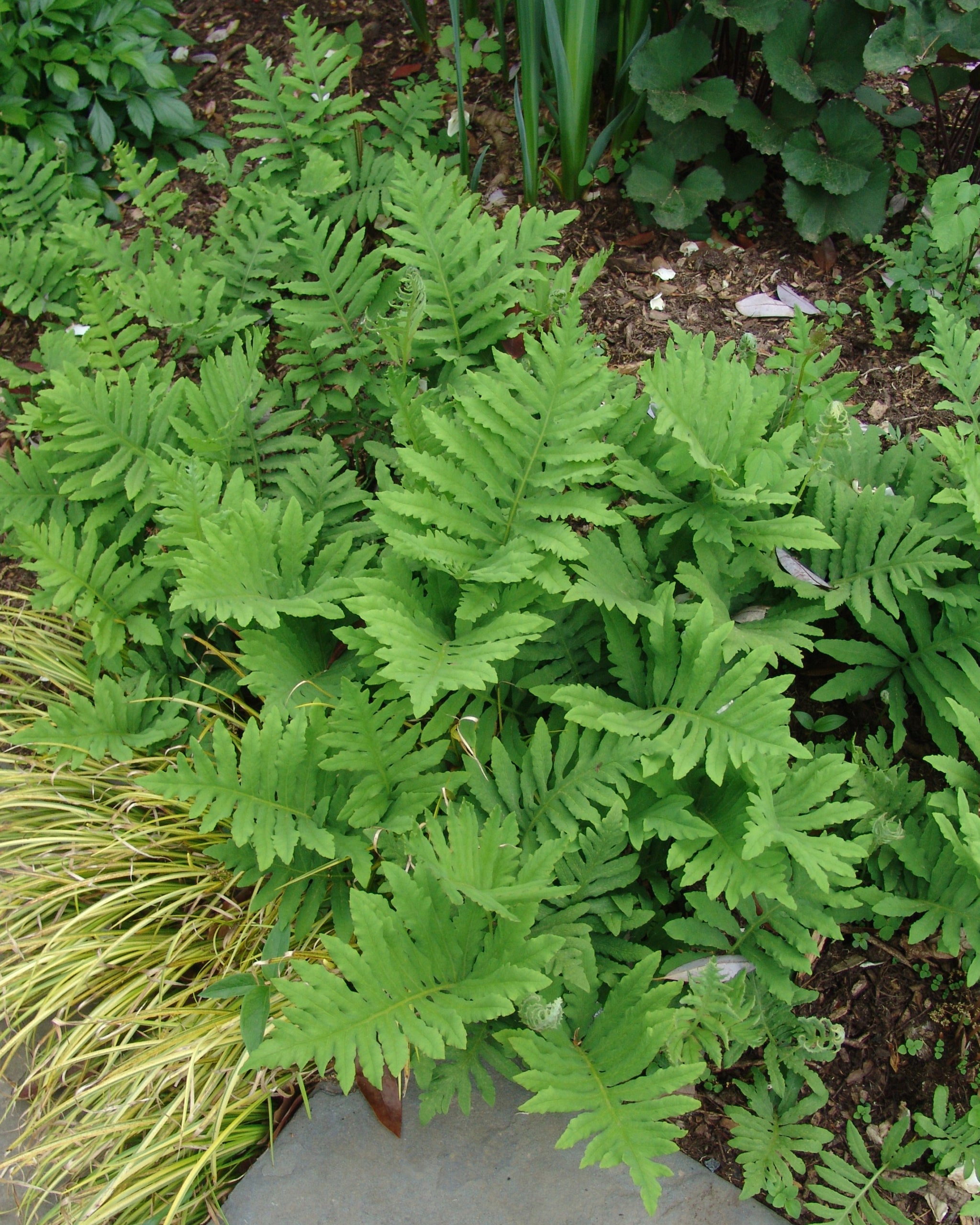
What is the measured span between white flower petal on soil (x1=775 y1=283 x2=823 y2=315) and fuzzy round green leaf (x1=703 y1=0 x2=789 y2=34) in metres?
0.70

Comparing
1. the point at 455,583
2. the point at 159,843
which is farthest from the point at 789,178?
the point at 159,843

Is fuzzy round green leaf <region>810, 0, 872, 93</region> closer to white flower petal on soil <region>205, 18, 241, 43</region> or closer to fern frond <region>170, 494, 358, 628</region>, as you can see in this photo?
fern frond <region>170, 494, 358, 628</region>

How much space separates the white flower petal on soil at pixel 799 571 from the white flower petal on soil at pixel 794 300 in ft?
3.54

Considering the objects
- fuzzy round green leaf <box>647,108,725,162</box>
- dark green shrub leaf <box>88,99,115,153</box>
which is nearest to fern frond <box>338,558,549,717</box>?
fuzzy round green leaf <box>647,108,725,162</box>

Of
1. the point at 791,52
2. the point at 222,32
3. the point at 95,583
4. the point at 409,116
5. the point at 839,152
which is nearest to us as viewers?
the point at 95,583

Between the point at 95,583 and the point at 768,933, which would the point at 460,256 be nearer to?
the point at 95,583

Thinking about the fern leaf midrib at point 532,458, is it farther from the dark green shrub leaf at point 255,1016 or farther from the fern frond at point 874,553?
the dark green shrub leaf at point 255,1016

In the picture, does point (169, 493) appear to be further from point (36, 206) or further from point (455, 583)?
point (36, 206)

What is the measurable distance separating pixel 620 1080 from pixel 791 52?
267cm

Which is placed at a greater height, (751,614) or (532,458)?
(532,458)

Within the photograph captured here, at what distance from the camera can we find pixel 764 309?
2.94 m

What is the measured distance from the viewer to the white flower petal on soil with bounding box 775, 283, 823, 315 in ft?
9.62

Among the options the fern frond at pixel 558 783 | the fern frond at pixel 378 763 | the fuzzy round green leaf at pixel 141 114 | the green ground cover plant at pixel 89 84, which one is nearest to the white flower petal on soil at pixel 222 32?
the green ground cover plant at pixel 89 84

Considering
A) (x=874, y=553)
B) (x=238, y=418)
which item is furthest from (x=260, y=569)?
(x=874, y=553)
